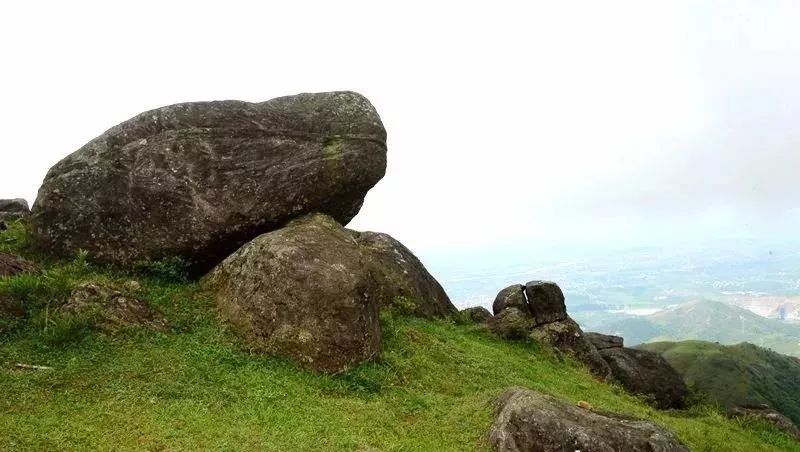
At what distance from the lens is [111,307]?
1639 cm

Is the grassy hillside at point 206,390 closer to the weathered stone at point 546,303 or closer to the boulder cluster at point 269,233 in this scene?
the boulder cluster at point 269,233

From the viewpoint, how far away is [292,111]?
23859mm

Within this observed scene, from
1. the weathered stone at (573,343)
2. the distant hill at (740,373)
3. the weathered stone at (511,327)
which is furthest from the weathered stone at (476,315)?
the distant hill at (740,373)

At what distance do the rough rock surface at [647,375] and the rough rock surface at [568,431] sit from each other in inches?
781

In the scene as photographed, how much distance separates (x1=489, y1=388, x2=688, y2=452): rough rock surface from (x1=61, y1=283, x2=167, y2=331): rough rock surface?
1087 cm

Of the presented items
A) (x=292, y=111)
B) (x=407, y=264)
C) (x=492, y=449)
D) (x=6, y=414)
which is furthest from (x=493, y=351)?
(x=6, y=414)

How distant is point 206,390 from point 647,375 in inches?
1119

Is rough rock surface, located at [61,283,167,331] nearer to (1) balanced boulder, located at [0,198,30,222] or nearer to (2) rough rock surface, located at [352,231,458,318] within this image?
(2) rough rock surface, located at [352,231,458,318]

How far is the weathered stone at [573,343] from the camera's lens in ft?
93.4

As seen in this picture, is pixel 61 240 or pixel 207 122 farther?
pixel 207 122

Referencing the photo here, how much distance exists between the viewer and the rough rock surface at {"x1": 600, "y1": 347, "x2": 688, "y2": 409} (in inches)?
1235

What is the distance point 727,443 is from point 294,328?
13958mm

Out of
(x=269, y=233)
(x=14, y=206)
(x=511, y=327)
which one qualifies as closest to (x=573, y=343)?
(x=511, y=327)

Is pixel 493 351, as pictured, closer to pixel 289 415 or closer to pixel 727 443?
pixel 727 443
